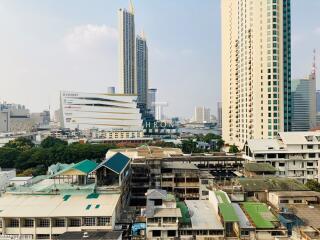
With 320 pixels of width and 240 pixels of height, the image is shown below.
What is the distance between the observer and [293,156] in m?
42.8

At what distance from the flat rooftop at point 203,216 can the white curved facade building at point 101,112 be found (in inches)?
3409

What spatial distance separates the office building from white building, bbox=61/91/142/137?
68.3 meters

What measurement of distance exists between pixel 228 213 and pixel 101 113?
316 ft

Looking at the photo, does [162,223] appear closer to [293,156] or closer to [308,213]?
[308,213]

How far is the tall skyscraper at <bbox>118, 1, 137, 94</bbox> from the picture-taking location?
479 feet

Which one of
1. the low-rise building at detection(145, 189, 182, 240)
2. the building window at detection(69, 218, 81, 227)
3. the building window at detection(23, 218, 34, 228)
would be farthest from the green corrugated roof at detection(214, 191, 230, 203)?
the building window at detection(23, 218, 34, 228)

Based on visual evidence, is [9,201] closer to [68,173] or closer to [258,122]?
[68,173]

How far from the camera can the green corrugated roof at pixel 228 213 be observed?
826 inches

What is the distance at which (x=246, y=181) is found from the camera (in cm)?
3011

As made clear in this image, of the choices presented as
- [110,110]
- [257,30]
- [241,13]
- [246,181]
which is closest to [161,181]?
[246,181]

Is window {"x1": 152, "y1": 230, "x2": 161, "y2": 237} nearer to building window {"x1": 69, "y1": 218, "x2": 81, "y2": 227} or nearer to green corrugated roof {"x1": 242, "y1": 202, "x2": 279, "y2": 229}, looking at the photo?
building window {"x1": 69, "y1": 218, "x2": 81, "y2": 227}

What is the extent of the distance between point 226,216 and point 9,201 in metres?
16.6

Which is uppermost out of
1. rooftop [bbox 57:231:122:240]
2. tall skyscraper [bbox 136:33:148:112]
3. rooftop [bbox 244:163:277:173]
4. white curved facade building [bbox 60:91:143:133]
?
tall skyscraper [bbox 136:33:148:112]

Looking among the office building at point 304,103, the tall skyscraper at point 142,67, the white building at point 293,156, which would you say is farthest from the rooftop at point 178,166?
the tall skyscraper at point 142,67
